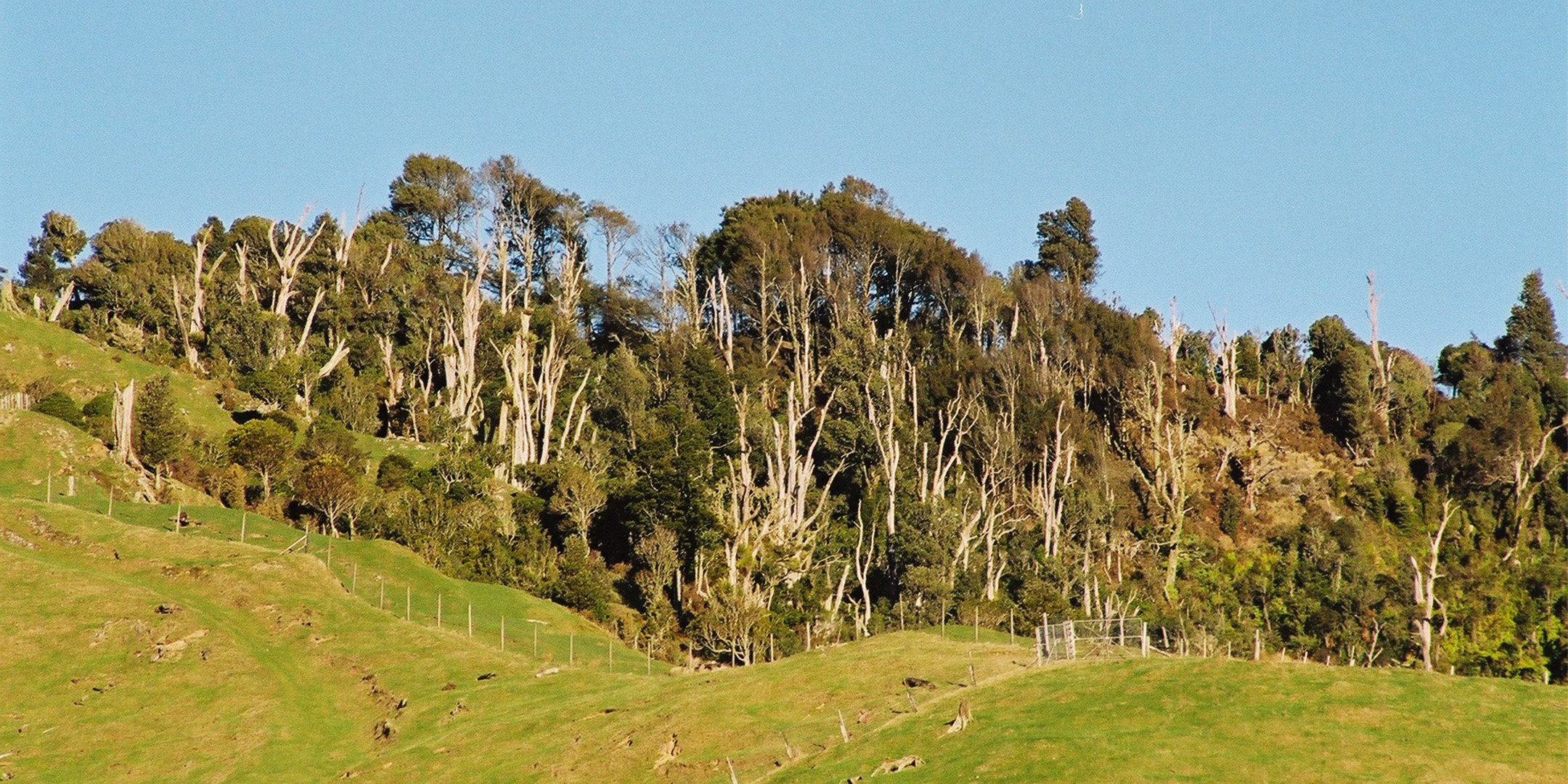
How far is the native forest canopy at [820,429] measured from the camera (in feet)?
312

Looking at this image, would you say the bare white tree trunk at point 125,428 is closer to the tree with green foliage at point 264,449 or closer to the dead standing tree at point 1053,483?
the tree with green foliage at point 264,449

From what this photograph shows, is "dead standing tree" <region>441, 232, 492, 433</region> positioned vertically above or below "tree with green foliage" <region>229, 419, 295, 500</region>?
above

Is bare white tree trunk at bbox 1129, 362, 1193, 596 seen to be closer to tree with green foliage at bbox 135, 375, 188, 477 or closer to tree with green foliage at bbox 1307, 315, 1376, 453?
tree with green foliage at bbox 1307, 315, 1376, 453

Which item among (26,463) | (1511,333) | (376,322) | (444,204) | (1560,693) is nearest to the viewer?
(1560,693)

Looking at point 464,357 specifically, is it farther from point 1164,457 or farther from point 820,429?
point 1164,457

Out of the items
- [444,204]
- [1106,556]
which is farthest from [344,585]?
[444,204]

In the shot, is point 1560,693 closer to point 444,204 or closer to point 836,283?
point 836,283

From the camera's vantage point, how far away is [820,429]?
106125 mm

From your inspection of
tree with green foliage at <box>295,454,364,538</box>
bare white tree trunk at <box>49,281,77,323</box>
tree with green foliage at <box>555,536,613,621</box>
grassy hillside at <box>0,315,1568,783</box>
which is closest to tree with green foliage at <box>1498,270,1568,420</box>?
grassy hillside at <box>0,315,1568,783</box>

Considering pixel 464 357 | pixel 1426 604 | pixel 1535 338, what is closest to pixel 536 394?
pixel 464 357

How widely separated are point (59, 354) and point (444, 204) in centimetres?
4910

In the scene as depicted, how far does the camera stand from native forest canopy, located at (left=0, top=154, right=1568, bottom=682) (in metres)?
95.1

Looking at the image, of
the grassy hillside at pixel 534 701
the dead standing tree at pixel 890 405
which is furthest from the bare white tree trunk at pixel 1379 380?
the grassy hillside at pixel 534 701

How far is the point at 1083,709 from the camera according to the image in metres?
46.8
